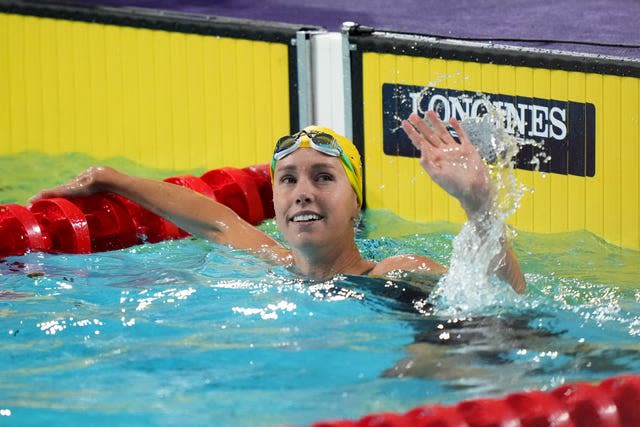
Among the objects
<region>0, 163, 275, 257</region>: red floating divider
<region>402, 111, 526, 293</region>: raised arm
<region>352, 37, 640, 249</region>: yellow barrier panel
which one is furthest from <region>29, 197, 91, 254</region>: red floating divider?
<region>402, 111, 526, 293</region>: raised arm

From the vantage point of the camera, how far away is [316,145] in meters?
3.86

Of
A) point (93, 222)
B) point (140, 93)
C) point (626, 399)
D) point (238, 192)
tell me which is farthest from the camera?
point (140, 93)

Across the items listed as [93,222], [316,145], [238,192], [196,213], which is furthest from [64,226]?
[316,145]

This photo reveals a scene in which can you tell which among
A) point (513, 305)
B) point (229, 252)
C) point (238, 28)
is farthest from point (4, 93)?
point (513, 305)

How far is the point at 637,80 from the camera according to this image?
470 cm

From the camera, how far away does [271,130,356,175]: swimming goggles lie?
3855 millimetres

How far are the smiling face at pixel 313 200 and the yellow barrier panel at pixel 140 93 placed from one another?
1944mm

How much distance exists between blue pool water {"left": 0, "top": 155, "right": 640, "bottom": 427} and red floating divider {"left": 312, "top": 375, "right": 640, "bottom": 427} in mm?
178

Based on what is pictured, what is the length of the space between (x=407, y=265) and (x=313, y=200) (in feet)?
1.12

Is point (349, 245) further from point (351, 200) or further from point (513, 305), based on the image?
point (513, 305)

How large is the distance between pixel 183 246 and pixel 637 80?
1.77 meters

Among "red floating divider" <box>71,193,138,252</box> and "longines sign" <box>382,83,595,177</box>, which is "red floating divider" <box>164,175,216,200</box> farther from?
"longines sign" <box>382,83,595,177</box>

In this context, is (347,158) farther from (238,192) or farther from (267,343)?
(238,192)

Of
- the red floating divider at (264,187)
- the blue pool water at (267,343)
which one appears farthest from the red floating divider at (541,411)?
the red floating divider at (264,187)
